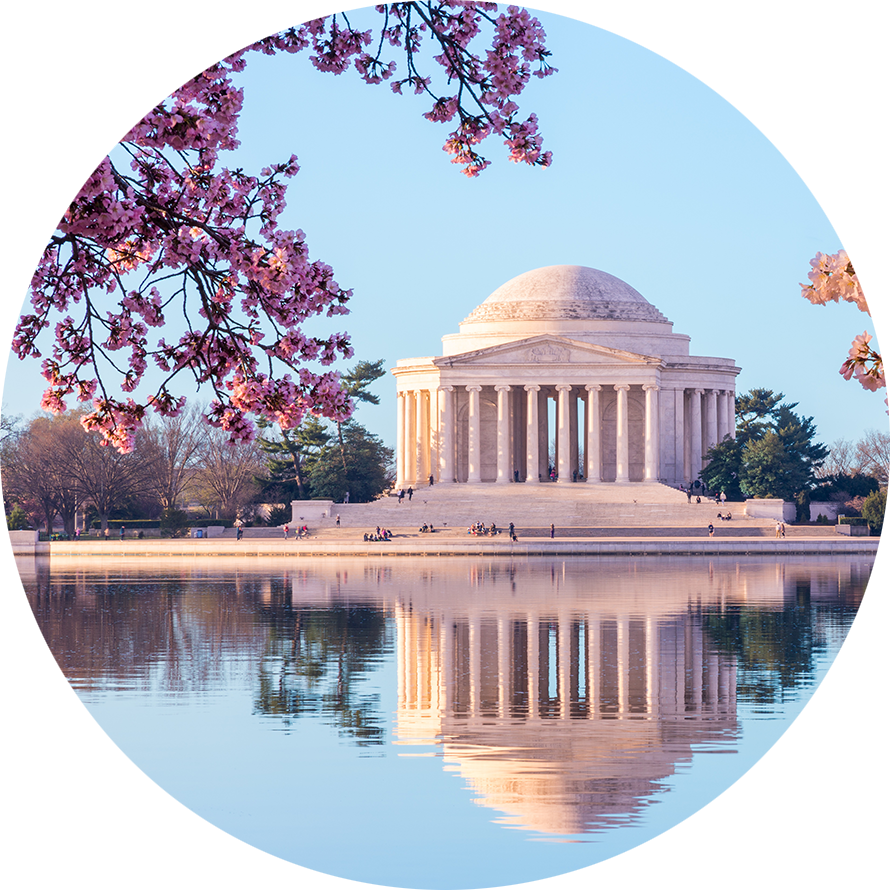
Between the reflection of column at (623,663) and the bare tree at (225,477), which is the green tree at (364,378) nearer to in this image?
the bare tree at (225,477)

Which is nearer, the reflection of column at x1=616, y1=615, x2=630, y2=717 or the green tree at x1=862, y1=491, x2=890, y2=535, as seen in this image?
the reflection of column at x1=616, y1=615, x2=630, y2=717

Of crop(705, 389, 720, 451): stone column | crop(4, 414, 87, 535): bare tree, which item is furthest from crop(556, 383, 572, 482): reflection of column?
crop(4, 414, 87, 535): bare tree

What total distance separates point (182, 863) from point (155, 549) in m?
69.0

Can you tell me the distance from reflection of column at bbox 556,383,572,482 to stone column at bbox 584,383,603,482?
1495mm

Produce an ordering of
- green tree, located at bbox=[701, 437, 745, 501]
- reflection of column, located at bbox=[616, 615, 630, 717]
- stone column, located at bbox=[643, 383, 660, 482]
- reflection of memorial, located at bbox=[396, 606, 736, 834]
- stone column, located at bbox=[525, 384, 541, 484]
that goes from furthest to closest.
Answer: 1. stone column, located at bbox=[525, 384, 541, 484]
2. stone column, located at bbox=[643, 383, 660, 482]
3. green tree, located at bbox=[701, 437, 745, 501]
4. reflection of column, located at bbox=[616, 615, 630, 717]
5. reflection of memorial, located at bbox=[396, 606, 736, 834]

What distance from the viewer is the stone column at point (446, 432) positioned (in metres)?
112

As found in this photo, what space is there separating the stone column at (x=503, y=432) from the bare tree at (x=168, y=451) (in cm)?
2456

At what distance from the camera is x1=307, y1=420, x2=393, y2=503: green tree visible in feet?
350

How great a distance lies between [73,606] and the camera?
132 feet

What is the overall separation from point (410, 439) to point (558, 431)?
13083 millimetres

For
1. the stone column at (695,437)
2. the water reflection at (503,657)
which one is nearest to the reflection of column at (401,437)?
the stone column at (695,437)

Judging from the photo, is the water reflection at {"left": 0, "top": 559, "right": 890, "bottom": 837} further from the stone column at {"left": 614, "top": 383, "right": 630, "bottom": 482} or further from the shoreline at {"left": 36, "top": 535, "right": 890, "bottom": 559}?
the stone column at {"left": 614, "top": 383, "right": 630, "bottom": 482}

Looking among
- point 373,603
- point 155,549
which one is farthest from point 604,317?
point 373,603

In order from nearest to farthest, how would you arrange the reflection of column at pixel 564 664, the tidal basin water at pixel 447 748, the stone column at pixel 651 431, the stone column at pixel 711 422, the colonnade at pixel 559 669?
the tidal basin water at pixel 447 748
the colonnade at pixel 559 669
the reflection of column at pixel 564 664
the stone column at pixel 651 431
the stone column at pixel 711 422
